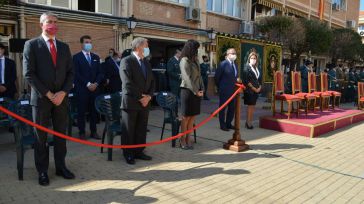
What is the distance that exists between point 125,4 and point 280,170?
877cm

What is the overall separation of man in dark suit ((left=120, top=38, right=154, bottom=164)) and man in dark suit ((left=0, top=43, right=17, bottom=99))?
322 cm

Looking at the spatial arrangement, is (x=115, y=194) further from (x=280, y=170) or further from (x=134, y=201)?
(x=280, y=170)

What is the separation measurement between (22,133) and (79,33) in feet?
22.8

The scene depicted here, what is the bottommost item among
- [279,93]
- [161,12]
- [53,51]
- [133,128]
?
[133,128]

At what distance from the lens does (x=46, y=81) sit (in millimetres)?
4273

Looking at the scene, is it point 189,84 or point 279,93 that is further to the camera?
point 279,93

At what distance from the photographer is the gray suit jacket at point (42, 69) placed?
416 centimetres

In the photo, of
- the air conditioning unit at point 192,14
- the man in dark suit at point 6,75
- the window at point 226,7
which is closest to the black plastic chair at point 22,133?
the man in dark suit at point 6,75

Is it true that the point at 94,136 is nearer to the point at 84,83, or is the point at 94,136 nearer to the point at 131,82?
the point at 84,83

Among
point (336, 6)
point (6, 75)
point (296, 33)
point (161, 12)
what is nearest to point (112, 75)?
point (6, 75)

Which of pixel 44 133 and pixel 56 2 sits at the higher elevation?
pixel 56 2

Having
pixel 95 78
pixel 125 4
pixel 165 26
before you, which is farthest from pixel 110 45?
pixel 95 78

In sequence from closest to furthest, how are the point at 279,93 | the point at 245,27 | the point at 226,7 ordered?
the point at 279,93
the point at 226,7
the point at 245,27

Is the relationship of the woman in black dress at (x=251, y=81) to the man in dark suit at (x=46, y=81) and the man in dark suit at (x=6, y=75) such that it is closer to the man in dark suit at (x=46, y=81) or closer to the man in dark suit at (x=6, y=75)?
the man in dark suit at (x=46, y=81)
